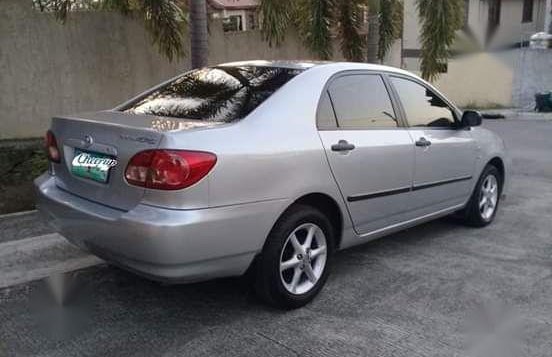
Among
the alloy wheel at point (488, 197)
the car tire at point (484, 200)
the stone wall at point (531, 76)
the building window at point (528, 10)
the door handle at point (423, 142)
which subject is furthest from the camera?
the building window at point (528, 10)

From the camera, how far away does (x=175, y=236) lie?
9.97ft

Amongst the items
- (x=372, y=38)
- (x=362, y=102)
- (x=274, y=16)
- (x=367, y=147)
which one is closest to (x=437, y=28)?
(x=372, y=38)

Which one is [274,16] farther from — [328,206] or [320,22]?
[328,206]

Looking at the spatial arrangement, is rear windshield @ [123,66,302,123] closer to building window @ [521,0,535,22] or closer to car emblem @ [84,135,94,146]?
car emblem @ [84,135,94,146]

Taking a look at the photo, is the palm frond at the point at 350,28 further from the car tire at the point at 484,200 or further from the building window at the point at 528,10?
the building window at the point at 528,10

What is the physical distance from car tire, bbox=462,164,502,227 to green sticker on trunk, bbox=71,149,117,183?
3572 mm

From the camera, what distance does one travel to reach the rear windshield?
3.69 m

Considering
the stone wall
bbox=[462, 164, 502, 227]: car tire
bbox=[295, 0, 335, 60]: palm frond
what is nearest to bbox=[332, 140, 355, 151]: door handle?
bbox=[462, 164, 502, 227]: car tire

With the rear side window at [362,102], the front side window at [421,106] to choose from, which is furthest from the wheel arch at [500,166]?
the rear side window at [362,102]

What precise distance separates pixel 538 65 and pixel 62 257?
19284 mm

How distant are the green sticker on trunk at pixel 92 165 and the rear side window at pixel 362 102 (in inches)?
63.1

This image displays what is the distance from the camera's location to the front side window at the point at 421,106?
15.5 feet

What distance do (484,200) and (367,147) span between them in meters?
2.20

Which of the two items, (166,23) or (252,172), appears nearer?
(252,172)
